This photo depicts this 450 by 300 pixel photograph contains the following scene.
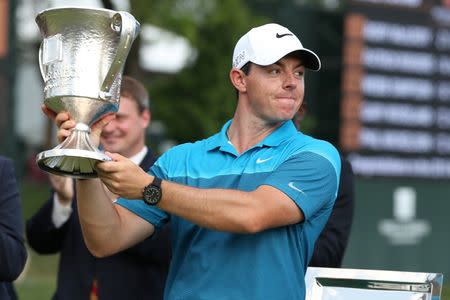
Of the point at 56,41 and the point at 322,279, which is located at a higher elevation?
the point at 56,41

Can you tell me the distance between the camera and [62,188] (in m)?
4.78

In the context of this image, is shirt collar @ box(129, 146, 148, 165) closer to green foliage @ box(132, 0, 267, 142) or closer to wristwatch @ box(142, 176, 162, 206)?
wristwatch @ box(142, 176, 162, 206)

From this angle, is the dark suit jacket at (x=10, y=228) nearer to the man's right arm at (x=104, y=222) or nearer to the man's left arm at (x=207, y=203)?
the man's right arm at (x=104, y=222)

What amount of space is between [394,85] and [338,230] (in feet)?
25.5

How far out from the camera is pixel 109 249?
11.6ft

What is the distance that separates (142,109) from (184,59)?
2014cm

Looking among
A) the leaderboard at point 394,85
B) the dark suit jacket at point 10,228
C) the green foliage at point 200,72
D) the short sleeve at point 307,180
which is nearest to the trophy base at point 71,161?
the short sleeve at point 307,180

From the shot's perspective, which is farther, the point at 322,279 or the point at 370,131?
the point at 370,131

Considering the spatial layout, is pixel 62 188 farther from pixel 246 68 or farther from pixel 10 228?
pixel 246 68

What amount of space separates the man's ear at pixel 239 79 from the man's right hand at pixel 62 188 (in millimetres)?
1375

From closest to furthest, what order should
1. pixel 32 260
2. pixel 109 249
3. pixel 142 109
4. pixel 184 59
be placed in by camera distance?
pixel 109 249
pixel 142 109
pixel 32 260
pixel 184 59

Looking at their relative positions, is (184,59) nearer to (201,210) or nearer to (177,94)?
(177,94)

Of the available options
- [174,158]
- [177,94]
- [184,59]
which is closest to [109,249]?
[174,158]

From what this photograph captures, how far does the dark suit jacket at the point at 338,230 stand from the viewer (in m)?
4.61
